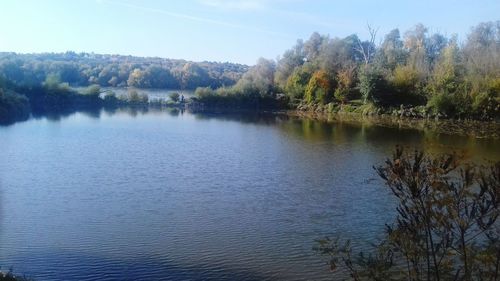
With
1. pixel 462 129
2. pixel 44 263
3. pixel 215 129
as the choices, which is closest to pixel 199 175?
pixel 44 263

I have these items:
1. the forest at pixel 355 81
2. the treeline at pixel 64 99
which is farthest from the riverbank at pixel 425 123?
the treeline at pixel 64 99

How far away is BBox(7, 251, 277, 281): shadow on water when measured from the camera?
9930 millimetres

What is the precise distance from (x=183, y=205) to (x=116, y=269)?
4.85 meters

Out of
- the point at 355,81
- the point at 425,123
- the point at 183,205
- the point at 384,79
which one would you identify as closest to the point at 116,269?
the point at 183,205

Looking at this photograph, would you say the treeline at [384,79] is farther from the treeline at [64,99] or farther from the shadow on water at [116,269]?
the shadow on water at [116,269]

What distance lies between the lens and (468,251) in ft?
18.9

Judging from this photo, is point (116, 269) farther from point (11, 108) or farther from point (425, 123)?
point (425, 123)

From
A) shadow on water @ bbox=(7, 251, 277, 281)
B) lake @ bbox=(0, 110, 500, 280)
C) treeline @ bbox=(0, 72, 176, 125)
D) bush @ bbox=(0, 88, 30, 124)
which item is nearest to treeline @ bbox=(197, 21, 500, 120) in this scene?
treeline @ bbox=(0, 72, 176, 125)

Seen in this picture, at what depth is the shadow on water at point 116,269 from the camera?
993 centimetres

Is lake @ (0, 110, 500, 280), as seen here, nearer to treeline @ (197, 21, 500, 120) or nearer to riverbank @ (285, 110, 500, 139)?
riverbank @ (285, 110, 500, 139)

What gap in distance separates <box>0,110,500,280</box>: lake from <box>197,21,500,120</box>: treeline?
18.0 meters

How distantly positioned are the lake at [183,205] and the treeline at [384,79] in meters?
18.0

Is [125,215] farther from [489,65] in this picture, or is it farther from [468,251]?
[489,65]

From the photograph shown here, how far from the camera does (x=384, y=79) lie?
5234 centimetres
